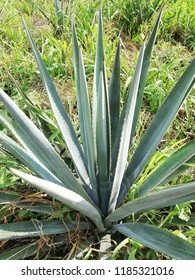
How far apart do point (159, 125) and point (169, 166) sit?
0.18 m

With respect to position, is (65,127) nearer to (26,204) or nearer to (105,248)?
(26,204)

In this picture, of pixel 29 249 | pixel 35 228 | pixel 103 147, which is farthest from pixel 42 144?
pixel 29 249

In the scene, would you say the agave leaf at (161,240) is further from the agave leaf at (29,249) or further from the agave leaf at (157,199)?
the agave leaf at (29,249)

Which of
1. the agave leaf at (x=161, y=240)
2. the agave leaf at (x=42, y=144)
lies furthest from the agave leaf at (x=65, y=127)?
the agave leaf at (x=161, y=240)

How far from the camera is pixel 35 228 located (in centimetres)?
150

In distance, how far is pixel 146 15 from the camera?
2879 millimetres

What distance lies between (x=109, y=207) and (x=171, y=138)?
0.81 metres

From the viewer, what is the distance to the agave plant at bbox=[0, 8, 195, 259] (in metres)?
1.36

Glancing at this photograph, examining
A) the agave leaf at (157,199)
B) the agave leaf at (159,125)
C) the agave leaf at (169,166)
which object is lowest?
the agave leaf at (157,199)

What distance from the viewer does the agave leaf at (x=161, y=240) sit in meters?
1.31

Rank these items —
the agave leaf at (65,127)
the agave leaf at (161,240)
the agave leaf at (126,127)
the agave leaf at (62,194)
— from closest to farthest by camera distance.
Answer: the agave leaf at (62,194), the agave leaf at (161,240), the agave leaf at (126,127), the agave leaf at (65,127)

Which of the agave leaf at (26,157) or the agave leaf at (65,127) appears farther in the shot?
the agave leaf at (65,127)

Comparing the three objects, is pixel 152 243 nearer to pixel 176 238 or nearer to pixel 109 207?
pixel 176 238
